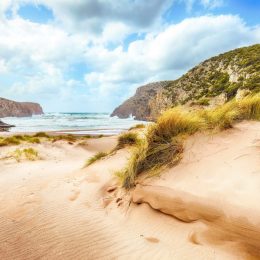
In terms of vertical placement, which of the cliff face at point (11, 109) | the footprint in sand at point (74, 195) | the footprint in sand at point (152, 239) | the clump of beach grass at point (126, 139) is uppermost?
the cliff face at point (11, 109)

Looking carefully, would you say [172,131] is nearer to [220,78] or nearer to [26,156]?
[26,156]

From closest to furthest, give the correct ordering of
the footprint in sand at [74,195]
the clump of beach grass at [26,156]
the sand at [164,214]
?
the sand at [164,214] < the footprint in sand at [74,195] < the clump of beach grass at [26,156]

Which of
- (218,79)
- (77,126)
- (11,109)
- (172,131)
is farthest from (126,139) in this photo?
(11,109)

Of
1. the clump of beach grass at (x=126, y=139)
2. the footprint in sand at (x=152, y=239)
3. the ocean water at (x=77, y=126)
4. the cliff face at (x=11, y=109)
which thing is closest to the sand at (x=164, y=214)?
the footprint in sand at (x=152, y=239)

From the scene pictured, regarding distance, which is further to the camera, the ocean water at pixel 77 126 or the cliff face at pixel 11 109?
the cliff face at pixel 11 109

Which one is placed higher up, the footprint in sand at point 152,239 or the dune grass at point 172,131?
the dune grass at point 172,131

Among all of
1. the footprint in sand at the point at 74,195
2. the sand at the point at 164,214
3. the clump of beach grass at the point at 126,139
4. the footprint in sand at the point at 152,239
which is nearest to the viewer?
the sand at the point at 164,214

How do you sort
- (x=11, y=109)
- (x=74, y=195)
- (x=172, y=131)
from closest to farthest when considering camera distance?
1. (x=172, y=131)
2. (x=74, y=195)
3. (x=11, y=109)

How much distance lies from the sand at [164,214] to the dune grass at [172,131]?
19 centimetres

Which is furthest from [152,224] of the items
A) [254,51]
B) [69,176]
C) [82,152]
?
[254,51]

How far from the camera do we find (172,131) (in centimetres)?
511

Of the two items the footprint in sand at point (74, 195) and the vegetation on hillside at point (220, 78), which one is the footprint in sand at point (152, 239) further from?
the vegetation on hillside at point (220, 78)

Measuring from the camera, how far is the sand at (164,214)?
3.08 m

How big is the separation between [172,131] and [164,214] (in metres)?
1.70
